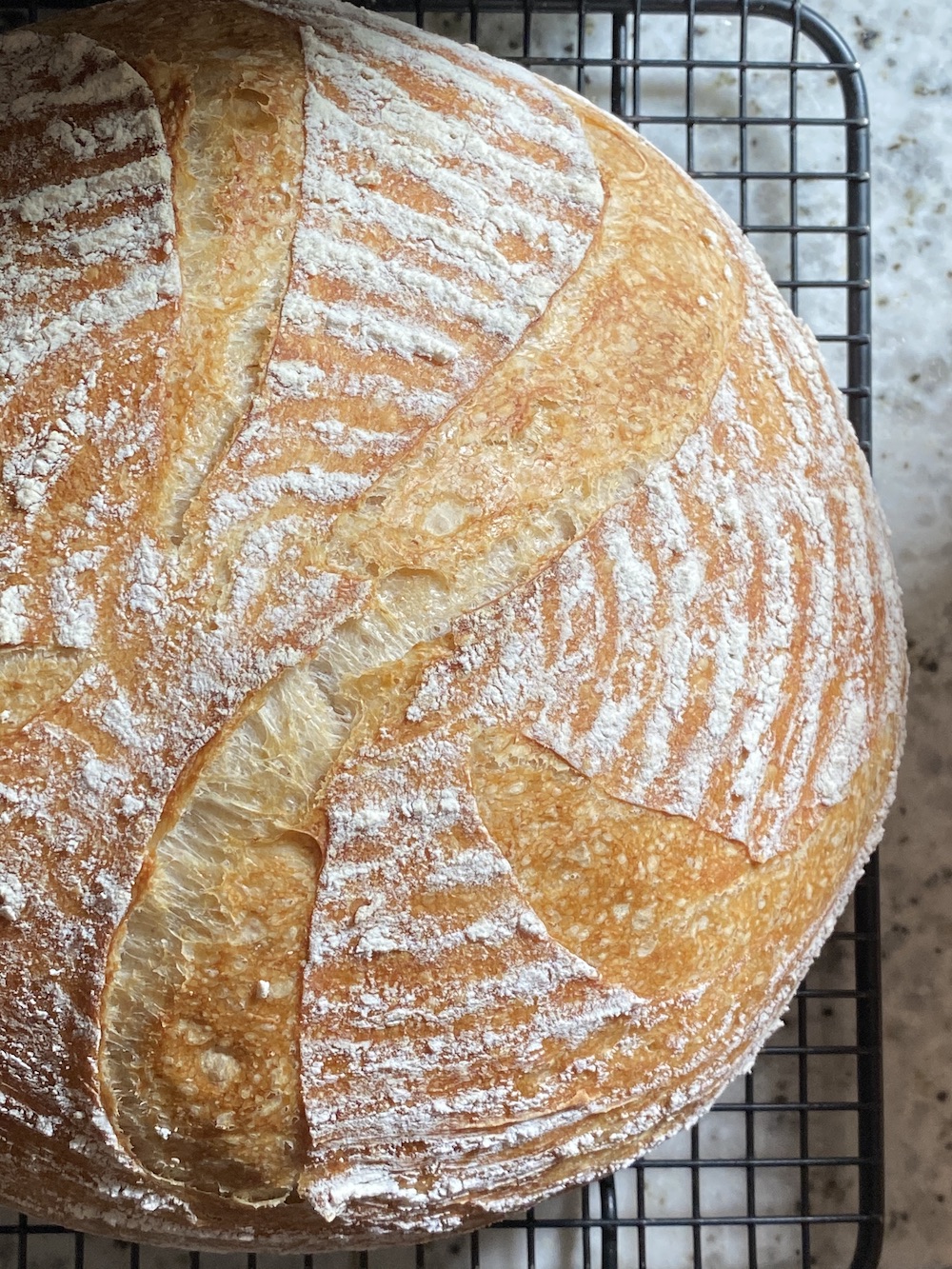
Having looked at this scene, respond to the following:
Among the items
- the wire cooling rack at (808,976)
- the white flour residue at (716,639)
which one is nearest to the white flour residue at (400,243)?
the white flour residue at (716,639)

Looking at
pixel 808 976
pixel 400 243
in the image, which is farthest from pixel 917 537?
pixel 400 243

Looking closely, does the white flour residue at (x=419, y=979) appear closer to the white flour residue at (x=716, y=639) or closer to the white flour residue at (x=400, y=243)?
the white flour residue at (x=716, y=639)

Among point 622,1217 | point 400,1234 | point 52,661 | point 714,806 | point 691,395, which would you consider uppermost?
point 691,395

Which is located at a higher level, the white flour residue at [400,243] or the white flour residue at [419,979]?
the white flour residue at [400,243]

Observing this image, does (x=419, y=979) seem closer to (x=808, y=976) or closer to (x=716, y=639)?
(x=716, y=639)

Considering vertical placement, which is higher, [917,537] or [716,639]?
[917,537]

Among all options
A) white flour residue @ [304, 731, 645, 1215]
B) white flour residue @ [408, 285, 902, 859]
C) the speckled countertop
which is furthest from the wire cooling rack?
white flour residue @ [304, 731, 645, 1215]

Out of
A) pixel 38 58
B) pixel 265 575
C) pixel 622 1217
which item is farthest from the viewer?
pixel 622 1217

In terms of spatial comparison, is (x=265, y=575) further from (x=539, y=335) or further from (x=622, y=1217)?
(x=622, y=1217)

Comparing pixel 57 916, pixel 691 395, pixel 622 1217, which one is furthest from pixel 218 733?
pixel 622 1217
